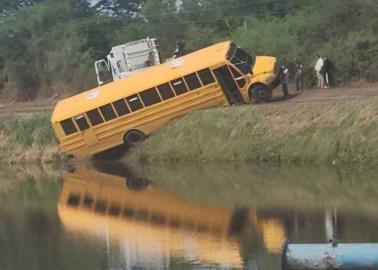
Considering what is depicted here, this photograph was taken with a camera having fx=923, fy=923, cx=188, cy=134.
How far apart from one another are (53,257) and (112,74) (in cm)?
2292

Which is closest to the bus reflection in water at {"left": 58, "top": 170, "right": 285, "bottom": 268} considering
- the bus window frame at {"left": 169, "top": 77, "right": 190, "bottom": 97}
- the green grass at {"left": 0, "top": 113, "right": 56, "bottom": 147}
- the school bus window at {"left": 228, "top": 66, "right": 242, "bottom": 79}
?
the bus window frame at {"left": 169, "top": 77, "right": 190, "bottom": 97}

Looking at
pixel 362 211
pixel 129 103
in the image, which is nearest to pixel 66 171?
pixel 129 103

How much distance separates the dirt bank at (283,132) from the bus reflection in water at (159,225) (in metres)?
3.82

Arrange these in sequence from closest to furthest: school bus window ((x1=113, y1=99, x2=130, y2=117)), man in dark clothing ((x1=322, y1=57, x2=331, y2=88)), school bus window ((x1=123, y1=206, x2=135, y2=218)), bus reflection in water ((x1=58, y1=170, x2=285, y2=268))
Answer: bus reflection in water ((x1=58, y1=170, x2=285, y2=268))
school bus window ((x1=123, y1=206, x2=135, y2=218))
school bus window ((x1=113, y1=99, x2=130, y2=117))
man in dark clothing ((x1=322, y1=57, x2=331, y2=88))

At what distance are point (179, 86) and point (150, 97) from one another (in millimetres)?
1190

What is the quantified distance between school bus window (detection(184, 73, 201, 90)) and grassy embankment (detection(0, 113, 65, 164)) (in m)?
6.88

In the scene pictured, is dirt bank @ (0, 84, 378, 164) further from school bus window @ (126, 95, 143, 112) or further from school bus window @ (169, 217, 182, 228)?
school bus window @ (169, 217, 182, 228)

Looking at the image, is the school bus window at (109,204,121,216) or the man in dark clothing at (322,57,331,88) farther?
the man in dark clothing at (322,57,331,88)

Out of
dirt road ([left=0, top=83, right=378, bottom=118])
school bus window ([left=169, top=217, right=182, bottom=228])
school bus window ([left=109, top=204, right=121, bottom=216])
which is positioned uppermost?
dirt road ([left=0, top=83, right=378, bottom=118])

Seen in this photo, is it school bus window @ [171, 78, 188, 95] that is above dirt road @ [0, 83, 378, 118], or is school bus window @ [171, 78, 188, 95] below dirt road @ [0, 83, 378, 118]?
above

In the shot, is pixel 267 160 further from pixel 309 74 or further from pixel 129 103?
pixel 309 74

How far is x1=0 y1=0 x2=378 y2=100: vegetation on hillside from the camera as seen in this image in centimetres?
4000

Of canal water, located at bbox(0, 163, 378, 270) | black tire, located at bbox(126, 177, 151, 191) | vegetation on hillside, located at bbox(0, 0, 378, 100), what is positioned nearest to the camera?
canal water, located at bbox(0, 163, 378, 270)

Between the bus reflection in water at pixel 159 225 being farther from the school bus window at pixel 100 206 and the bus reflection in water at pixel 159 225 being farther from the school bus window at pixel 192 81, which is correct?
the school bus window at pixel 192 81
